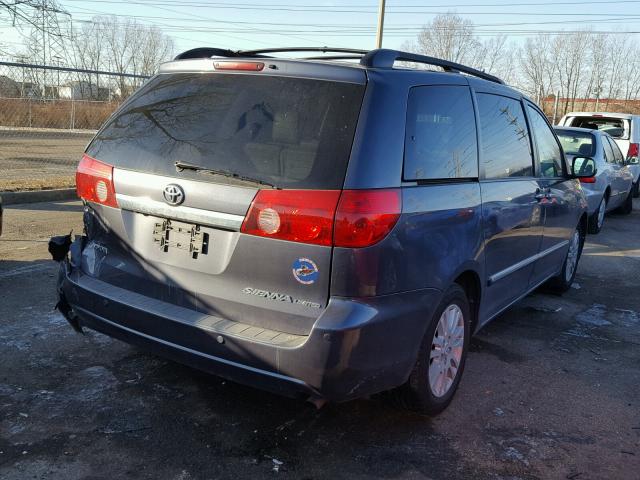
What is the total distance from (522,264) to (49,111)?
12506 mm

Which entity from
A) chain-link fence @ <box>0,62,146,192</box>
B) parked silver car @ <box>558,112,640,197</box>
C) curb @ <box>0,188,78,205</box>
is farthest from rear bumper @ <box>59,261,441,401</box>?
parked silver car @ <box>558,112,640,197</box>

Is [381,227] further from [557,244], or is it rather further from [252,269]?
[557,244]

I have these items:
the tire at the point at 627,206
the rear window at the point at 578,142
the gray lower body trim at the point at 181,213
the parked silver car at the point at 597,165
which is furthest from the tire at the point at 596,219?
the gray lower body trim at the point at 181,213

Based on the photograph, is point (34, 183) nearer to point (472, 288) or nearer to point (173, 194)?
point (173, 194)

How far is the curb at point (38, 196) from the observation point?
8.94 metres

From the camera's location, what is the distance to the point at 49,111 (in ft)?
45.7

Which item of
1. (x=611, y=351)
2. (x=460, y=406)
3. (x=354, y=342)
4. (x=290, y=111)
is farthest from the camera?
(x=611, y=351)

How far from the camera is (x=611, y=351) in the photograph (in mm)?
4684

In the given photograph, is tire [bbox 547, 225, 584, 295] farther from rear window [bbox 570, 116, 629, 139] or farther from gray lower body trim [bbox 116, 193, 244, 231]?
rear window [bbox 570, 116, 629, 139]

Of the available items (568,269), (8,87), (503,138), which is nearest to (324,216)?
(503,138)

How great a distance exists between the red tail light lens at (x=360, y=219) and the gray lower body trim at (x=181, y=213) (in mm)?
461

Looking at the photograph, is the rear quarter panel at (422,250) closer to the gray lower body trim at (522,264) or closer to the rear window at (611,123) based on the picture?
the gray lower body trim at (522,264)

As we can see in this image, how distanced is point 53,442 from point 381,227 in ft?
6.13

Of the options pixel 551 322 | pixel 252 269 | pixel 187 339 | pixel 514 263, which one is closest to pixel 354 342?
pixel 252 269
